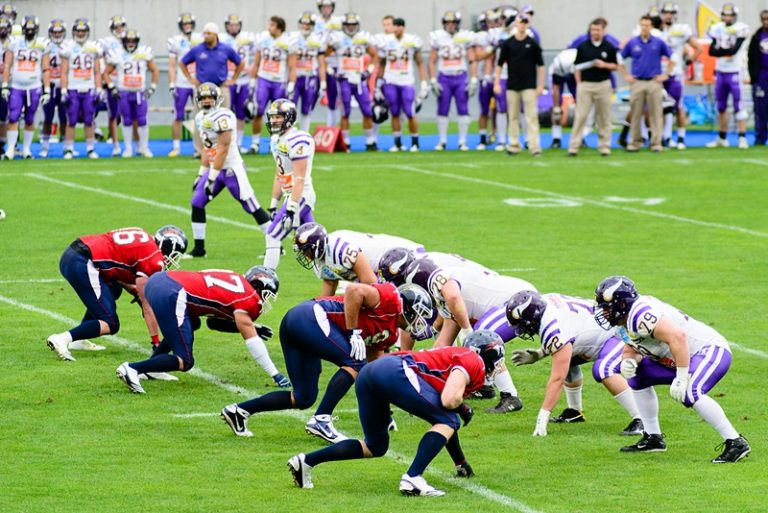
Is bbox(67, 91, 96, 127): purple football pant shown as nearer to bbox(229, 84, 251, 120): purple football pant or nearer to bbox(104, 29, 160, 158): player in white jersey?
bbox(104, 29, 160, 158): player in white jersey

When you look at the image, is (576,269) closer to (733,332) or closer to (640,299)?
(733,332)

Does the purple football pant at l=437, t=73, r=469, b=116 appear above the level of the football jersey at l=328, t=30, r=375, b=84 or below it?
below

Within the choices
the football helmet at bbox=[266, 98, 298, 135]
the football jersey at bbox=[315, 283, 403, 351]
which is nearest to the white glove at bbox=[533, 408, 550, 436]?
the football jersey at bbox=[315, 283, 403, 351]

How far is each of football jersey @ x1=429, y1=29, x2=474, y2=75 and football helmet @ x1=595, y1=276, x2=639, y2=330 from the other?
17672mm

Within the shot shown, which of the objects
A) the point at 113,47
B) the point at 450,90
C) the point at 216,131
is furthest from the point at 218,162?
the point at 450,90

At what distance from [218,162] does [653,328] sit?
8.09 m

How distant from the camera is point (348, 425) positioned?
9.76 meters

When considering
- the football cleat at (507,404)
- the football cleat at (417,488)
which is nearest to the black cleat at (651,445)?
the football cleat at (507,404)

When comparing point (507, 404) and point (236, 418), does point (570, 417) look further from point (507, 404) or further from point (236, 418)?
point (236, 418)

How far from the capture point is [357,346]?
29.8 ft

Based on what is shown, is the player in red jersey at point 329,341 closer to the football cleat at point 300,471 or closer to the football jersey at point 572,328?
the football jersey at point 572,328

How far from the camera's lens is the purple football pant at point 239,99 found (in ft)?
83.7

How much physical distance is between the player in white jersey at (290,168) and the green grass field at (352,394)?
0.69 metres

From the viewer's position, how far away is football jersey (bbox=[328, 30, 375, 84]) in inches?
1022
